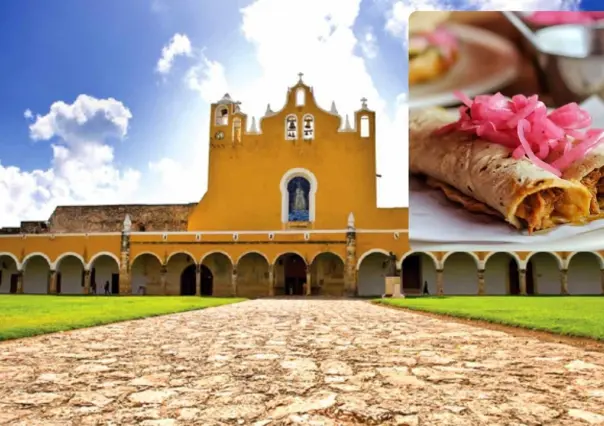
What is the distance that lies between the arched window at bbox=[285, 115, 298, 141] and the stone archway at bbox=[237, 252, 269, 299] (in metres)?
6.39

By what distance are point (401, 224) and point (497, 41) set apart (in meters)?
9.46

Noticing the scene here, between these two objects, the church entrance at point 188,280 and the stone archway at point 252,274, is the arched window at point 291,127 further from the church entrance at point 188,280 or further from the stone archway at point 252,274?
the church entrance at point 188,280

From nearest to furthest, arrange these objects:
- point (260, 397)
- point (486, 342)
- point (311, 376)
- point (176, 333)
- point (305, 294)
→ point (260, 397) → point (311, 376) → point (486, 342) → point (176, 333) → point (305, 294)

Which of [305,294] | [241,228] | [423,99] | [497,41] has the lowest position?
[305,294]

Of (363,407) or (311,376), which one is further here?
(311,376)

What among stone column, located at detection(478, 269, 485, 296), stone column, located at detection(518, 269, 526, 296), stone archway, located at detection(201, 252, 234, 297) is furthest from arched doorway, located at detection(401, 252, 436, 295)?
stone archway, located at detection(201, 252, 234, 297)

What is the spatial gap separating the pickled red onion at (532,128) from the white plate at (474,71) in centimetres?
37

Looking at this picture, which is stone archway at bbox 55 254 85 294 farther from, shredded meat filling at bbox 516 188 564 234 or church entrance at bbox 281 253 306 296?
shredded meat filling at bbox 516 188 564 234

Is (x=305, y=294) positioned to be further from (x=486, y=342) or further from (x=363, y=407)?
(x=363, y=407)

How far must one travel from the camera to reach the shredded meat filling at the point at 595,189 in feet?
58.6

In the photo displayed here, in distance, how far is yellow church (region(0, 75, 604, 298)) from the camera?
24.3 m

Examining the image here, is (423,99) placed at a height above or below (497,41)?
below

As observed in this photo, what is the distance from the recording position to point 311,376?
342 cm

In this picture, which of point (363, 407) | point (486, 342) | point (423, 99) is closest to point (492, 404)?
point (363, 407)
